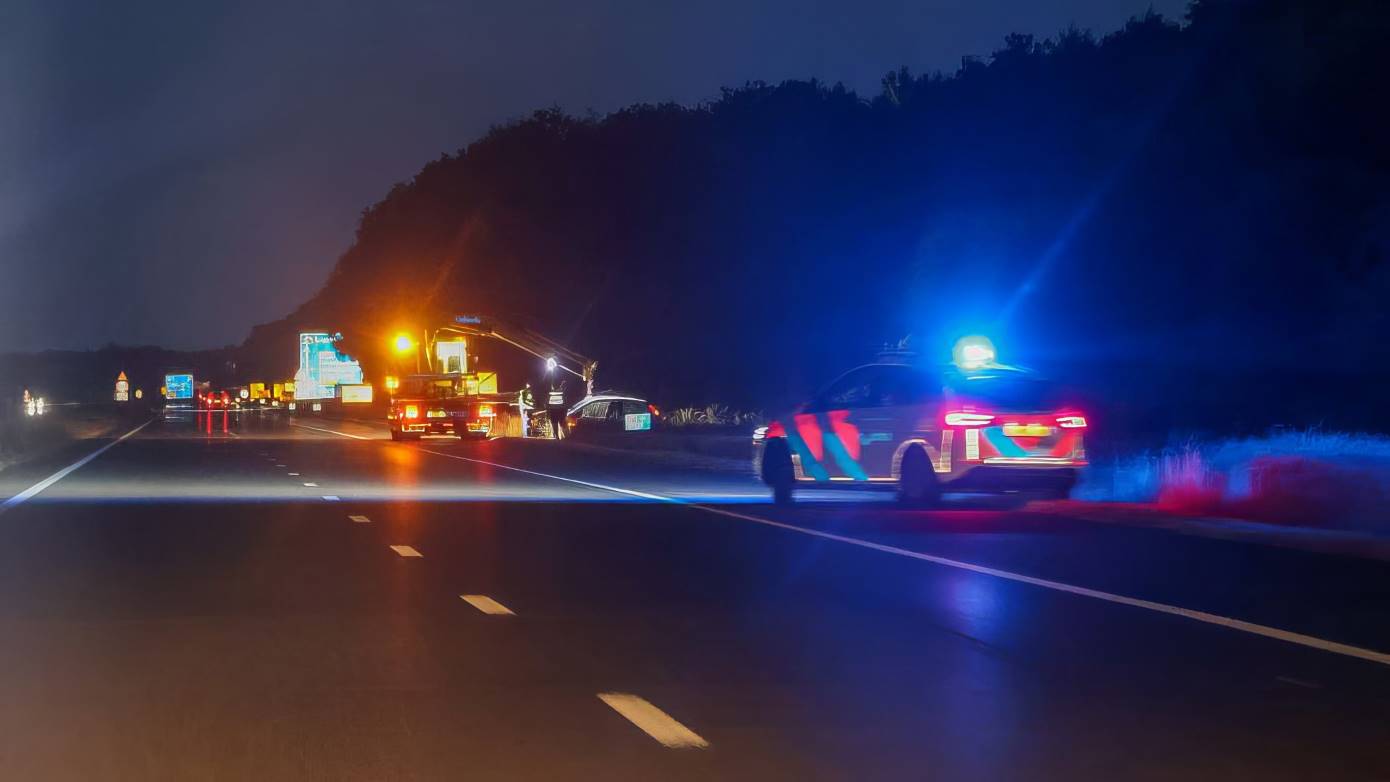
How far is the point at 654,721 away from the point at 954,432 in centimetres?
1303

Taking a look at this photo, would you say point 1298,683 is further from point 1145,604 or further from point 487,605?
point 487,605

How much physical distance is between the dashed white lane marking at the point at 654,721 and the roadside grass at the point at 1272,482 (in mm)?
12152

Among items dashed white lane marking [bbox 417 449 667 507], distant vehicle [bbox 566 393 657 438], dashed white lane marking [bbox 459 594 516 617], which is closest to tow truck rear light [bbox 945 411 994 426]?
dashed white lane marking [bbox 417 449 667 507]

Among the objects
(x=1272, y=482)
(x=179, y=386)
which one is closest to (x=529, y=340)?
(x=1272, y=482)

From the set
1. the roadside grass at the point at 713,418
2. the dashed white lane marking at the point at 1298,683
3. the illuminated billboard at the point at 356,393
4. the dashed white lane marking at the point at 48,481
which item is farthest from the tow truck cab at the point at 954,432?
the illuminated billboard at the point at 356,393

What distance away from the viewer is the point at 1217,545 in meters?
18.2

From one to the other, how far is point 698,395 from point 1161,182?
3259 cm

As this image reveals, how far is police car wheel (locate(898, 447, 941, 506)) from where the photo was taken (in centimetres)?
2208

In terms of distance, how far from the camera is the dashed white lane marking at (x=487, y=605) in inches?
517

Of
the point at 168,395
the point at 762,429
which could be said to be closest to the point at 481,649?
the point at 762,429

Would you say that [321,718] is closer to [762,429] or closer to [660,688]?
[660,688]

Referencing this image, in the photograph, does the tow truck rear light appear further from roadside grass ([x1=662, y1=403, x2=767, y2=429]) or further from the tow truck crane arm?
the tow truck crane arm

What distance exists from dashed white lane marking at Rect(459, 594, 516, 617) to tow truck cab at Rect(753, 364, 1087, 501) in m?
8.67

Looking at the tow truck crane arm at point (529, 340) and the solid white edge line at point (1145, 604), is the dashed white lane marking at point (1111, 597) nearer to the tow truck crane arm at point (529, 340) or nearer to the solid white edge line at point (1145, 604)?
the solid white edge line at point (1145, 604)
